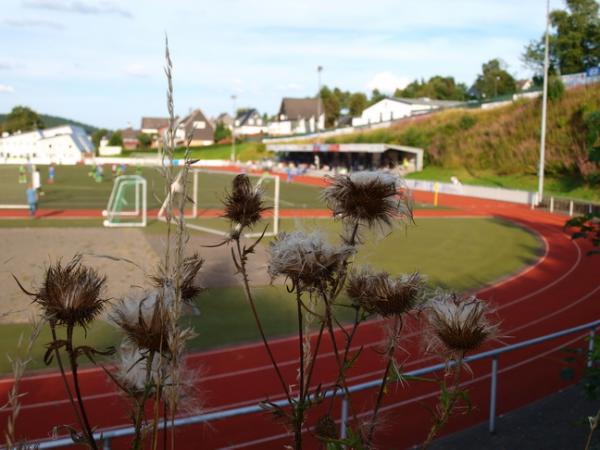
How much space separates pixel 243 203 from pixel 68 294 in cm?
60

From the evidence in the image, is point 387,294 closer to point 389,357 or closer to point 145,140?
point 389,357

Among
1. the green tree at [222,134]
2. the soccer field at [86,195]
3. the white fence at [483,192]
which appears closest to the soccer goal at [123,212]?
the soccer field at [86,195]

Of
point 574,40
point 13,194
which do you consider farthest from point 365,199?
point 574,40

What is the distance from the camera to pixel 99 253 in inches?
646

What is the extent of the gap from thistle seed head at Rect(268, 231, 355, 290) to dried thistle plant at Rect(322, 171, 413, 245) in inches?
4.2

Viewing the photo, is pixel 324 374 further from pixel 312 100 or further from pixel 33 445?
pixel 312 100

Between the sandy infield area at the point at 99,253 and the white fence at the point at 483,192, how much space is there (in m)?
20.2

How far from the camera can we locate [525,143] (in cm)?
5006

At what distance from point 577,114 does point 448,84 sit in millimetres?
74259

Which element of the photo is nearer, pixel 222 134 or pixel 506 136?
pixel 506 136

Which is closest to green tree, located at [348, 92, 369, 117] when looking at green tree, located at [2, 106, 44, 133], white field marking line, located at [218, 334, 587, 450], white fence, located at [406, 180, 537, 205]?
white fence, located at [406, 180, 537, 205]

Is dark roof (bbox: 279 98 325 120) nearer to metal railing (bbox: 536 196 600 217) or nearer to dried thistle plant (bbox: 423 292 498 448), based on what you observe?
metal railing (bbox: 536 196 600 217)

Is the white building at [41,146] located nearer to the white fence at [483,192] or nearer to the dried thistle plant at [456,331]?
the white fence at [483,192]

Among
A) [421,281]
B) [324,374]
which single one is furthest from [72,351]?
[324,374]
